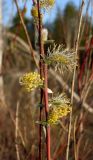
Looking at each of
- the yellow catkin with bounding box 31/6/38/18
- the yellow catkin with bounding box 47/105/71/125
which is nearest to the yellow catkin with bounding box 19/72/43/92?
the yellow catkin with bounding box 47/105/71/125

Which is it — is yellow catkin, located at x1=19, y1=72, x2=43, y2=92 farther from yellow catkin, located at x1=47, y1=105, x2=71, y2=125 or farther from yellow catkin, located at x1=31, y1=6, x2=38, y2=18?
yellow catkin, located at x1=31, y1=6, x2=38, y2=18

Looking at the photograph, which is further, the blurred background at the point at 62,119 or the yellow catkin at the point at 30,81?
the blurred background at the point at 62,119

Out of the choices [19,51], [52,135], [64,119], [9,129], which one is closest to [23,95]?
[19,51]

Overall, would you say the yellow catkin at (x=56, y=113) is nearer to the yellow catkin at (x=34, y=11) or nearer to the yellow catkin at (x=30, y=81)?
the yellow catkin at (x=30, y=81)

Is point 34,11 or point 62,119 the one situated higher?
point 34,11

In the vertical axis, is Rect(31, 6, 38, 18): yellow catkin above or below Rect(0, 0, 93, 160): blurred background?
above

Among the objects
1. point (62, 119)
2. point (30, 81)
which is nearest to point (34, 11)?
point (30, 81)

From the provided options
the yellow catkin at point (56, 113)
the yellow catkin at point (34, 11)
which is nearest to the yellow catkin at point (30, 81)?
the yellow catkin at point (56, 113)

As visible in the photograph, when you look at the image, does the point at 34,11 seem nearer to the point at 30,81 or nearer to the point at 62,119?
the point at 30,81

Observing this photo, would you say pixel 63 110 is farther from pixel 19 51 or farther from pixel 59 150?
pixel 19 51

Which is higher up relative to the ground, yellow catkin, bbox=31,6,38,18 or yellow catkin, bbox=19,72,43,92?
yellow catkin, bbox=31,6,38,18

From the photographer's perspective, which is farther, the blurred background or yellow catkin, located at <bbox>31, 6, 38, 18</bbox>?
the blurred background
